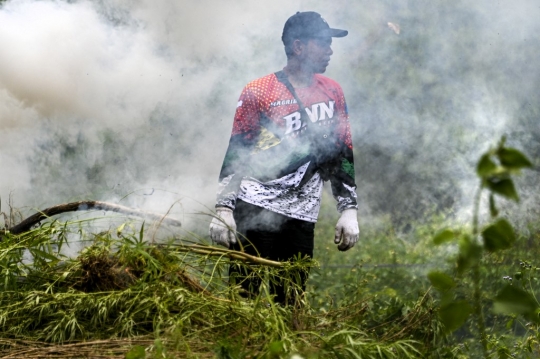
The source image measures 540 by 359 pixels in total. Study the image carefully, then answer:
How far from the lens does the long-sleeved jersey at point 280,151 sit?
11.8 feet

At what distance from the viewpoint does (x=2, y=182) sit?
4.11 metres

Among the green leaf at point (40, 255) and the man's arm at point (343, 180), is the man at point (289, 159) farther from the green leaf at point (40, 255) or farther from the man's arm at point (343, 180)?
the green leaf at point (40, 255)

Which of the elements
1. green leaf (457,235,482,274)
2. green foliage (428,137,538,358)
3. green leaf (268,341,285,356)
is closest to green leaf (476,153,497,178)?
green foliage (428,137,538,358)

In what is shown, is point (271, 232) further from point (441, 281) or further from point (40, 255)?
point (441, 281)

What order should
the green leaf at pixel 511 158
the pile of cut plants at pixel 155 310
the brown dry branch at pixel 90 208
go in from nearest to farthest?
the green leaf at pixel 511 158, the pile of cut plants at pixel 155 310, the brown dry branch at pixel 90 208

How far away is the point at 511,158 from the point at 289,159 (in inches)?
93.7

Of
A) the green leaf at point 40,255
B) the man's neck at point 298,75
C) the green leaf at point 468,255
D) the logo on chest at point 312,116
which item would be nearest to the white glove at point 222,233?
the logo on chest at point 312,116

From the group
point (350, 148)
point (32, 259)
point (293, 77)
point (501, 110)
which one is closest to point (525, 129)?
point (501, 110)

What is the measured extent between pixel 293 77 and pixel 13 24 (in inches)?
63.4

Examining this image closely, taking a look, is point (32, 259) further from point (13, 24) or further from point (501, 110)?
point (501, 110)

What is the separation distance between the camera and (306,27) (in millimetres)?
3707

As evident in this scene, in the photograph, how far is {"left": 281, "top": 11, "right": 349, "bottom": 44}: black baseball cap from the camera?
3.70 meters

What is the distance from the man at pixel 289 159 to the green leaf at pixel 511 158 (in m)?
2.30

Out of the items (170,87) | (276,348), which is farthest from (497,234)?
(170,87)
